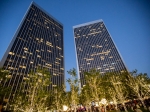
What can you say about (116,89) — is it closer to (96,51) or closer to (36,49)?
(36,49)

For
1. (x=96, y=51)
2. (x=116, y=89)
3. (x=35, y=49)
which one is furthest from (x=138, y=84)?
(x=96, y=51)

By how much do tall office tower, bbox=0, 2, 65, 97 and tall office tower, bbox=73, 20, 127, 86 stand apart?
103 ft

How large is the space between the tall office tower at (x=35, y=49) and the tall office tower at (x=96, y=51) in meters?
31.3

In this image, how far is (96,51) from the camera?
15238cm

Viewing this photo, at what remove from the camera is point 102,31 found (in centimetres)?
17100

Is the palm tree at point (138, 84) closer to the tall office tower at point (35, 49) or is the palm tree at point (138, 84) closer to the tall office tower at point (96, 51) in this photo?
the tall office tower at point (35, 49)

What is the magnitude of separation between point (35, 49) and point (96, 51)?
280ft

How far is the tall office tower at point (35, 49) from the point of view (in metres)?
78.3

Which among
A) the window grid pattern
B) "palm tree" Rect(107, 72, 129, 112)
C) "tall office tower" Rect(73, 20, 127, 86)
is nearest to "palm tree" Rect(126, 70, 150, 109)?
"palm tree" Rect(107, 72, 129, 112)

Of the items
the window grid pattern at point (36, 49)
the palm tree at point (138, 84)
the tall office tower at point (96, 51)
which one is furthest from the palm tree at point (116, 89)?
the tall office tower at point (96, 51)

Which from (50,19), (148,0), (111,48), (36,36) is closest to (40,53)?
(36,36)

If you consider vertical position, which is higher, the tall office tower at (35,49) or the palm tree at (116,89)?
the tall office tower at (35,49)

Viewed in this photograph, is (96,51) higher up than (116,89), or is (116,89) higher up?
(96,51)

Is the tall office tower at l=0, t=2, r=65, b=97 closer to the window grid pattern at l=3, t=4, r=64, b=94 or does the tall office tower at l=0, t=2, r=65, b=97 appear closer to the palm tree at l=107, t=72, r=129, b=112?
the window grid pattern at l=3, t=4, r=64, b=94
